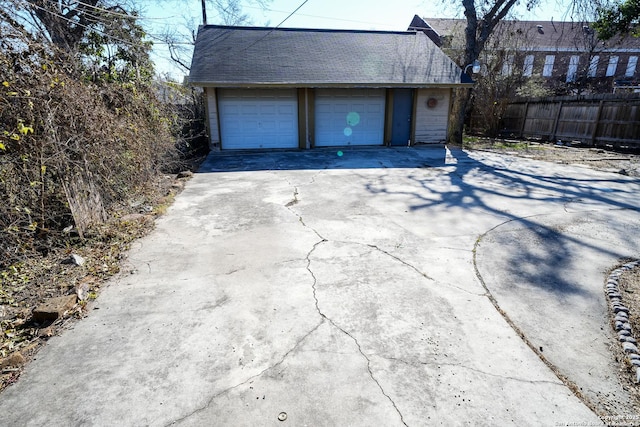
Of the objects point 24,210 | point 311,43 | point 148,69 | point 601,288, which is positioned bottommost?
point 601,288

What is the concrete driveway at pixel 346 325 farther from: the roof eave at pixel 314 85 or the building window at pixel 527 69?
the building window at pixel 527 69

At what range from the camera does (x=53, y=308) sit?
8.68ft

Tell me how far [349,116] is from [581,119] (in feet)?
29.5

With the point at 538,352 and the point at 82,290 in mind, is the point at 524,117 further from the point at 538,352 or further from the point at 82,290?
the point at 82,290

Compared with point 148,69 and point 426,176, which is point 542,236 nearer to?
point 426,176

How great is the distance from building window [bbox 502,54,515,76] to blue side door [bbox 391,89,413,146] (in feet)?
24.8

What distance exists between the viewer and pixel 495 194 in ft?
21.4

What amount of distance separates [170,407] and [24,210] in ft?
9.32

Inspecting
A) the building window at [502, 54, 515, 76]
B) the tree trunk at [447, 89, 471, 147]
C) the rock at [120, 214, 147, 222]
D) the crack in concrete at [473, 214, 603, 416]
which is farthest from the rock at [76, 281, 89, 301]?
the building window at [502, 54, 515, 76]

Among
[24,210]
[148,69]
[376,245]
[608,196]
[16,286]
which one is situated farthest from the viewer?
[148,69]

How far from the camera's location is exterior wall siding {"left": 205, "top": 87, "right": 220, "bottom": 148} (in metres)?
11.1

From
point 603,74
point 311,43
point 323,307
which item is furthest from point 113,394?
point 603,74

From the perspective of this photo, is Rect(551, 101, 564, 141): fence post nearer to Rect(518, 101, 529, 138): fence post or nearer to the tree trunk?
Rect(518, 101, 529, 138): fence post

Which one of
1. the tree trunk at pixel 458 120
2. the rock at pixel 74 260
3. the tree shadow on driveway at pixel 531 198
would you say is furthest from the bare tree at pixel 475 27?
the rock at pixel 74 260
